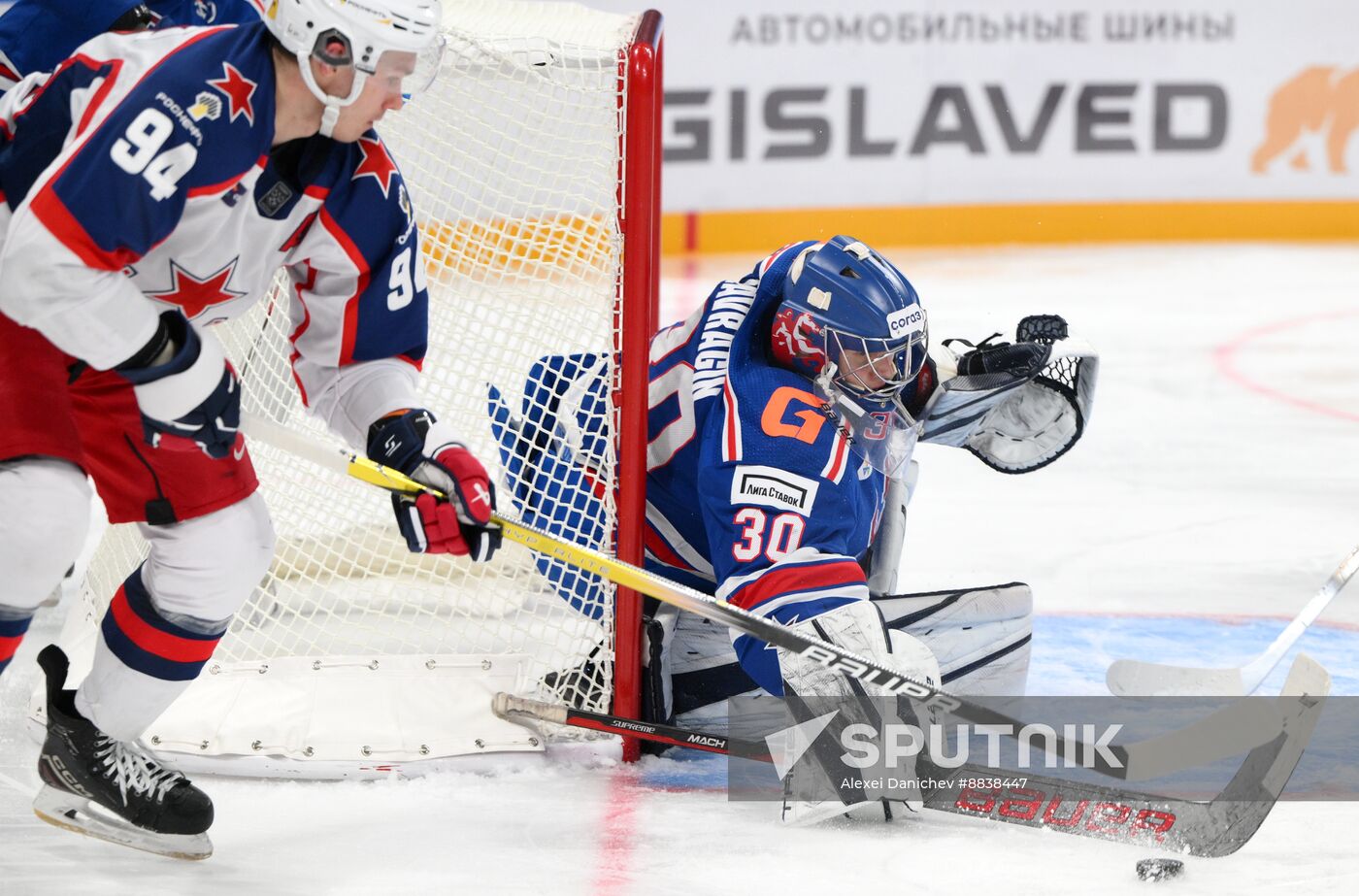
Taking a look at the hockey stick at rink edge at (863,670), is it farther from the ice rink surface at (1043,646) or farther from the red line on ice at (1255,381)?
the red line on ice at (1255,381)

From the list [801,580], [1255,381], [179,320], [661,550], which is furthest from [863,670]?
[1255,381]

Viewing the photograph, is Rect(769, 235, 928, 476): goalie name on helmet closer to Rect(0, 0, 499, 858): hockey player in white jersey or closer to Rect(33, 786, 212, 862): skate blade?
Rect(0, 0, 499, 858): hockey player in white jersey

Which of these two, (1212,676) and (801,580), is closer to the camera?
(801,580)

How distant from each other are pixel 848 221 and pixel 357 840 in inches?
223

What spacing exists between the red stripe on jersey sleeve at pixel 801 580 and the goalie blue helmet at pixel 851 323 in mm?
282

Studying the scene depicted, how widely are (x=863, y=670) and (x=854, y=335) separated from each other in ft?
1.62

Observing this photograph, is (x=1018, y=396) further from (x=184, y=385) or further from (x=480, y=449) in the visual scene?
(x=184, y=385)

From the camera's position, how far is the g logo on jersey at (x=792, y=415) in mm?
2488

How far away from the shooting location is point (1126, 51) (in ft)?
25.4

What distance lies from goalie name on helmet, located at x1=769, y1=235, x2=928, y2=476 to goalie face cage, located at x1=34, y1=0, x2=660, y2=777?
25cm

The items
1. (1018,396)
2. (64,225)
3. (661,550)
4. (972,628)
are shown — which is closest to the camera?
(64,225)

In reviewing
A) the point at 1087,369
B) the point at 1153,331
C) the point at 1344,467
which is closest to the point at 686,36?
the point at 1153,331

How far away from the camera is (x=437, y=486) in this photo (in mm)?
2217

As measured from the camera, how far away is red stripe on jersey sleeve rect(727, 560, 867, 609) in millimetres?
2418
